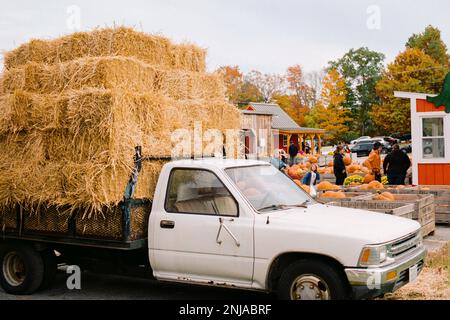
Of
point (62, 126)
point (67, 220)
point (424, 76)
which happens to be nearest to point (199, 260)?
point (67, 220)

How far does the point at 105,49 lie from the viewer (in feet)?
28.1

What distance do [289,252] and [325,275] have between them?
0.43m

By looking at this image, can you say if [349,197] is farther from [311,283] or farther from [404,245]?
[311,283]

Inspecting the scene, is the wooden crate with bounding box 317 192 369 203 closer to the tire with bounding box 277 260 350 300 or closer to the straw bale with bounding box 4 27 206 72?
the straw bale with bounding box 4 27 206 72

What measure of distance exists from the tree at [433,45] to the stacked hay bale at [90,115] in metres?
64.2

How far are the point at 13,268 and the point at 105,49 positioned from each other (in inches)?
132

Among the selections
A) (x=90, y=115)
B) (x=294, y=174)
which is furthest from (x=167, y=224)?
(x=294, y=174)

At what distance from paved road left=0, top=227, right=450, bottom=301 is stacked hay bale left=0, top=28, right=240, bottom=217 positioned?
47.8 inches

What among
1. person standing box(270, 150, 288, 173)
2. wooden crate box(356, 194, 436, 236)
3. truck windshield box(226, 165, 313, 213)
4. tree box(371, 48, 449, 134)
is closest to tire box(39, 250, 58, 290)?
truck windshield box(226, 165, 313, 213)

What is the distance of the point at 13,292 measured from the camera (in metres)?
7.34

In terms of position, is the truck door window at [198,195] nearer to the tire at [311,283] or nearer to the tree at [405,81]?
the tire at [311,283]

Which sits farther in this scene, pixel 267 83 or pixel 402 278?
pixel 267 83

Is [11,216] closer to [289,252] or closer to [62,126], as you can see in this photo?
[62,126]
